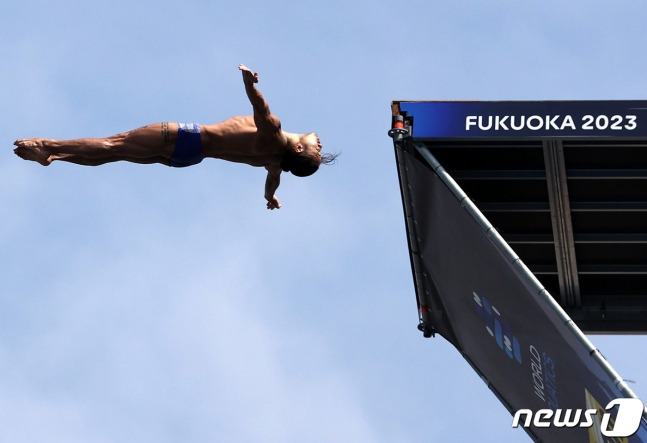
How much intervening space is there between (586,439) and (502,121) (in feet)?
16.8

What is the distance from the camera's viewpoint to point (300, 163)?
2052 centimetres

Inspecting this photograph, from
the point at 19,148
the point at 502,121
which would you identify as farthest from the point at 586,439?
the point at 19,148

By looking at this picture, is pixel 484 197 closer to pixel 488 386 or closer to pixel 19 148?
pixel 488 386

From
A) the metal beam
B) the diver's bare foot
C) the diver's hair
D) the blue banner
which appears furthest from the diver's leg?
the metal beam

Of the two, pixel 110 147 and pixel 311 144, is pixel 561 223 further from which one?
pixel 110 147

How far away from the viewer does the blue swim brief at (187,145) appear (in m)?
20.1

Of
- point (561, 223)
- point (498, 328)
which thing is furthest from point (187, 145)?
point (561, 223)

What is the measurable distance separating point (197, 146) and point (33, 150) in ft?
7.27

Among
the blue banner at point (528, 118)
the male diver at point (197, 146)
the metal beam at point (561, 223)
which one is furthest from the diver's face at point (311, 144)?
the metal beam at point (561, 223)

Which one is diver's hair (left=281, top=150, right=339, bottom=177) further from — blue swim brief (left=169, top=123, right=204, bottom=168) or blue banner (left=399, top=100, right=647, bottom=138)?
blue banner (left=399, top=100, right=647, bottom=138)

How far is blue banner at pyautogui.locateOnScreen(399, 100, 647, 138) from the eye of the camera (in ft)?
75.8

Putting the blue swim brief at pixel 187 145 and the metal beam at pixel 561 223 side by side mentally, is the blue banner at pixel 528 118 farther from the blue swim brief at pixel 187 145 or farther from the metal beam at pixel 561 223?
the blue swim brief at pixel 187 145

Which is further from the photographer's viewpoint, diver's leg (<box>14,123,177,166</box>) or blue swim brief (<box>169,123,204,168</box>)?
blue swim brief (<box>169,123,204,168</box>)

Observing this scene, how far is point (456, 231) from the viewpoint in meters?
24.1
